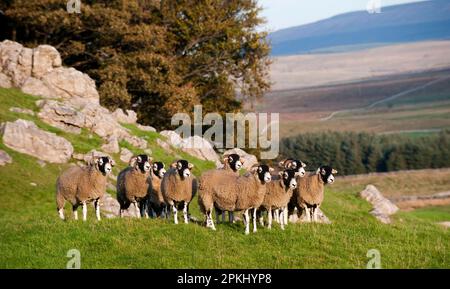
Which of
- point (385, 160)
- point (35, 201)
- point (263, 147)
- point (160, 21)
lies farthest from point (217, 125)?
point (385, 160)

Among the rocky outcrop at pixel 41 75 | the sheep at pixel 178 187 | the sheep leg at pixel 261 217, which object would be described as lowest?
the sheep leg at pixel 261 217

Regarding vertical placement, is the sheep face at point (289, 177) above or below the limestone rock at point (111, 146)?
above

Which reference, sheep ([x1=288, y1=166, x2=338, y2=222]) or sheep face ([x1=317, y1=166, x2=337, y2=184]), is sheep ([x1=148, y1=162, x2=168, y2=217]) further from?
sheep face ([x1=317, y1=166, x2=337, y2=184])

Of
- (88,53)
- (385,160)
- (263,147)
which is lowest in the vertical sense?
(385,160)

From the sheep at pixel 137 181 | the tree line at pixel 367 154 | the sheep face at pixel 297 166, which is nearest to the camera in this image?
the sheep face at pixel 297 166

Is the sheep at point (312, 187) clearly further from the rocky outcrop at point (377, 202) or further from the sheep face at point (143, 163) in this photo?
the rocky outcrop at point (377, 202)

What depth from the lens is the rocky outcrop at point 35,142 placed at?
34781 mm

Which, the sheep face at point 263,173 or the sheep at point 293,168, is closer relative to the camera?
the sheep face at point 263,173

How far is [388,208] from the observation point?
156ft

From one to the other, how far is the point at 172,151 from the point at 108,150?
4497mm

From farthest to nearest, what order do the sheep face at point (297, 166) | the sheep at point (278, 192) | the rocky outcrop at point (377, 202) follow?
the rocky outcrop at point (377, 202) < the sheep face at point (297, 166) < the sheep at point (278, 192)

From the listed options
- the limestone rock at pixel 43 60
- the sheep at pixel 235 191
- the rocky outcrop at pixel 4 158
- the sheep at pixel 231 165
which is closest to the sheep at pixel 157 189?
the sheep at pixel 231 165

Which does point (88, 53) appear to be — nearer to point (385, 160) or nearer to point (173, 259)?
point (173, 259)

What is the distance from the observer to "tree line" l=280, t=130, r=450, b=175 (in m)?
120
